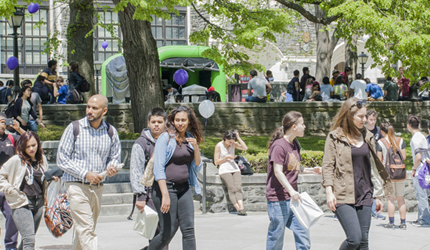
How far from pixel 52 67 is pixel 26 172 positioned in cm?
942

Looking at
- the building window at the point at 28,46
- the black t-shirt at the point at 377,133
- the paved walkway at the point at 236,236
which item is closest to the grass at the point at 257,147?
the black t-shirt at the point at 377,133

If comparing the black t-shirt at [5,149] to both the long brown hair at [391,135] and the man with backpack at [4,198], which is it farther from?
the long brown hair at [391,135]

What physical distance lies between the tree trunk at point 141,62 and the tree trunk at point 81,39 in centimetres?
466

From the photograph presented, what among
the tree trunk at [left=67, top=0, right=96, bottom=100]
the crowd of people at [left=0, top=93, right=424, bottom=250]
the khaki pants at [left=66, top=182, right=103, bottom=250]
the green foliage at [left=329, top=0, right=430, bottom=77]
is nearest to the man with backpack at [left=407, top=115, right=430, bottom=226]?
the green foliage at [left=329, top=0, right=430, bottom=77]

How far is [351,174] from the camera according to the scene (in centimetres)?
501

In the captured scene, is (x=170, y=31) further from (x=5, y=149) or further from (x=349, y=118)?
(x=349, y=118)

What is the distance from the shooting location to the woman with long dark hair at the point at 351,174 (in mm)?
4969

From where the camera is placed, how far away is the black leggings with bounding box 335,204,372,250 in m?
4.91

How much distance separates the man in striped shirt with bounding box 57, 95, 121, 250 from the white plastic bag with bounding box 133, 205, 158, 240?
18.0 inches

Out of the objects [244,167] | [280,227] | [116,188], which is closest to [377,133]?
[244,167]

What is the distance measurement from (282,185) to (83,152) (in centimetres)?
190

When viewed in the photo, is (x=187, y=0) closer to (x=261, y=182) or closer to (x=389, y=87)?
(x=261, y=182)

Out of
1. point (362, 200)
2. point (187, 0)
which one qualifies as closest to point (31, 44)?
point (187, 0)

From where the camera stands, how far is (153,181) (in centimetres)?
529
